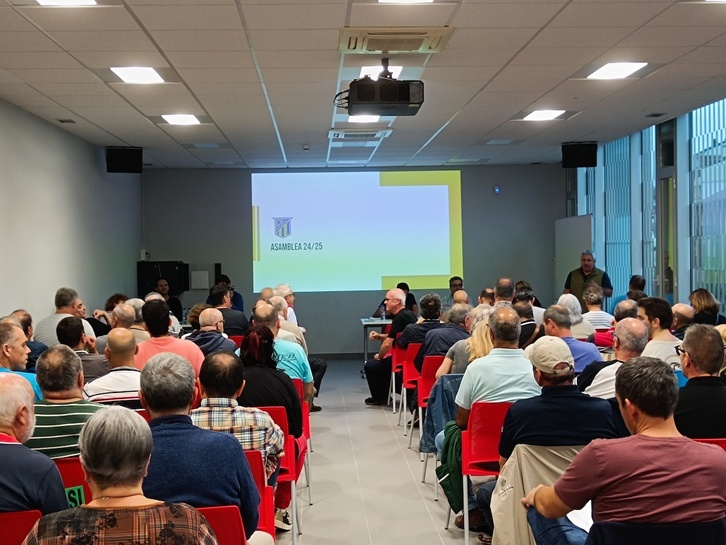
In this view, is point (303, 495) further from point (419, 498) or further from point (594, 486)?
point (594, 486)

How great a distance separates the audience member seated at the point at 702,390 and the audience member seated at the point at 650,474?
105cm

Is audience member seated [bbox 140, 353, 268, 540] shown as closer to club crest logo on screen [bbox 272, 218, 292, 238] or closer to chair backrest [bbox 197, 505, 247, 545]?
chair backrest [bbox 197, 505, 247, 545]

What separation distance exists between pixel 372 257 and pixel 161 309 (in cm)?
848

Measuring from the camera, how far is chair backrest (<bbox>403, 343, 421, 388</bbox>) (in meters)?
7.25

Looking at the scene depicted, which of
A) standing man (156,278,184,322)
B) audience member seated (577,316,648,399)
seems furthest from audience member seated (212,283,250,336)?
standing man (156,278,184,322)

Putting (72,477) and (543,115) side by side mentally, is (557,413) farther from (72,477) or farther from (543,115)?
(543,115)

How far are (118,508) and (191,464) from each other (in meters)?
0.63

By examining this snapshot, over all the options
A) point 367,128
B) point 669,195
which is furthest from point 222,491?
point 669,195

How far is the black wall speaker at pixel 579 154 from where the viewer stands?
11391mm

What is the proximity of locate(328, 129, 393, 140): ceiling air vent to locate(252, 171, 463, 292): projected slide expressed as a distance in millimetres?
3156

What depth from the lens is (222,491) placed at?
8.21 feet

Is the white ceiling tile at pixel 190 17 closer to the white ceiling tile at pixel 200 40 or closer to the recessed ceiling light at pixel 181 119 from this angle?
the white ceiling tile at pixel 200 40

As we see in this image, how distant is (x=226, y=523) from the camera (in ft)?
7.86

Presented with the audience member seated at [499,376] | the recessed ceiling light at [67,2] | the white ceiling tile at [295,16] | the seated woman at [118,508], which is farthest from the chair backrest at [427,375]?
the seated woman at [118,508]
